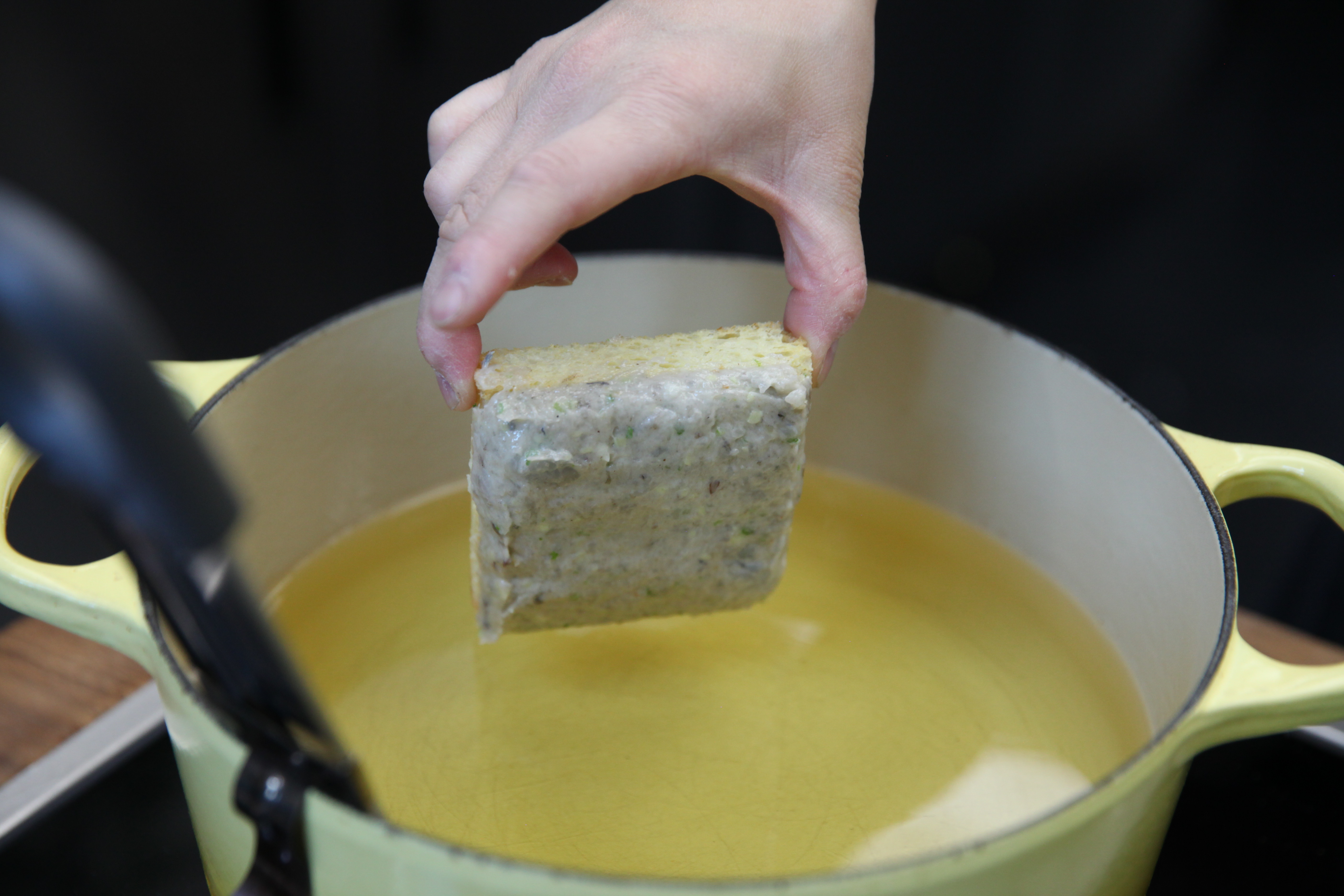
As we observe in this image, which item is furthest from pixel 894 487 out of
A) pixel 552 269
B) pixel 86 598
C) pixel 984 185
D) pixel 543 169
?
pixel 86 598

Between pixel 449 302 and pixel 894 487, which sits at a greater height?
pixel 449 302

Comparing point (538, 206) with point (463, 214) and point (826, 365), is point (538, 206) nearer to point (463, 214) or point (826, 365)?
point (463, 214)

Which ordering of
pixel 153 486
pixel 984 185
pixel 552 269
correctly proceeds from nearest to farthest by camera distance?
pixel 153 486
pixel 552 269
pixel 984 185

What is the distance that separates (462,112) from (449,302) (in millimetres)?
248

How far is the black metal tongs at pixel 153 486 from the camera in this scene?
29 cm

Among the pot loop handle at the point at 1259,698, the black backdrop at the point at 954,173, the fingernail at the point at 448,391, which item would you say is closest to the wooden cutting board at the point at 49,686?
the fingernail at the point at 448,391

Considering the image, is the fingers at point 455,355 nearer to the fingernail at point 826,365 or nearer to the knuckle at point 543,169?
the knuckle at point 543,169

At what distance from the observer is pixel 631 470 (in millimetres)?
611

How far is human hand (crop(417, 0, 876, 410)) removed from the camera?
0.56 meters

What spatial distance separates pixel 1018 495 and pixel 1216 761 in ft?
0.80

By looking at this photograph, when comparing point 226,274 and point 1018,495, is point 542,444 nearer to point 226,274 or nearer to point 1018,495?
point 1018,495

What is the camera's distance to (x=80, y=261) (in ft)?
0.99

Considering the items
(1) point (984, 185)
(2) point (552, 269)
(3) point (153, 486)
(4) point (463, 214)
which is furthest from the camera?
(1) point (984, 185)

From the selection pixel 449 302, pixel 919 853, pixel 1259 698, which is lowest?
pixel 919 853
